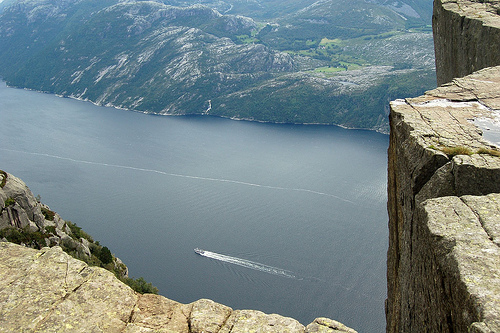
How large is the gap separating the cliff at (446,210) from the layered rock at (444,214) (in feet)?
0.05

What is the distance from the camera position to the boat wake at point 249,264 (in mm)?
54759

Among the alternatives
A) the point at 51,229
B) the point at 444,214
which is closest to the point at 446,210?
the point at 444,214

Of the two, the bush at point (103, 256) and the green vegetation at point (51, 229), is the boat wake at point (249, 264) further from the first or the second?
the green vegetation at point (51, 229)

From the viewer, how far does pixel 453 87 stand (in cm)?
1221

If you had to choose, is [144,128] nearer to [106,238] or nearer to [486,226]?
[106,238]

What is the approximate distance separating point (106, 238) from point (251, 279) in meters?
22.9

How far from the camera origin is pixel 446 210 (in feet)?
23.6

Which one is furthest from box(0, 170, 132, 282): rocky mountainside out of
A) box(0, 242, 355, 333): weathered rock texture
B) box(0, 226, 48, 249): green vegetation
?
box(0, 242, 355, 333): weathered rock texture

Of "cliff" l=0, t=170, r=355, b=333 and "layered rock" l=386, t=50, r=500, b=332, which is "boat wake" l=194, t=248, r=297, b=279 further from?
"cliff" l=0, t=170, r=355, b=333

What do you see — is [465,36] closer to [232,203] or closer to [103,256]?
[103,256]

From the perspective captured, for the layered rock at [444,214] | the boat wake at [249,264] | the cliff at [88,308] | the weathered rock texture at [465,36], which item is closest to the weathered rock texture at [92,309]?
the cliff at [88,308]

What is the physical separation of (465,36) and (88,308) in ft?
51.7

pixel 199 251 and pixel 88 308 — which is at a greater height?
pixel 88 308

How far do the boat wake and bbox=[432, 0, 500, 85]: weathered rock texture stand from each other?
38.9 m
